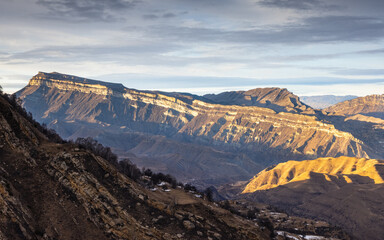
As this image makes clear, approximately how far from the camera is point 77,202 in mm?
67375

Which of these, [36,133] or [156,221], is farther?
[36,133]

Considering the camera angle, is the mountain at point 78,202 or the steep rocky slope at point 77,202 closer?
the mountain at point 78,202

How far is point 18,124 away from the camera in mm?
74688

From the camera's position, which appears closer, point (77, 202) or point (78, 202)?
point (77, 202)

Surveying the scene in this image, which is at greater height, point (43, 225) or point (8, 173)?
point (8, 173)

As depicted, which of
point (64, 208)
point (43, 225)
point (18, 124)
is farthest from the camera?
point (18, 124)

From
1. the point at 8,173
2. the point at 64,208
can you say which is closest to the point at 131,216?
the point at 64,208

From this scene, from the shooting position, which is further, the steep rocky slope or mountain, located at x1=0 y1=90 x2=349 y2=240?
the steep rocky slope

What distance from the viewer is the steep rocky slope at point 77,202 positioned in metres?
62.1

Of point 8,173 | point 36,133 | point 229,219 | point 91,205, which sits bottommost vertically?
point 229,219

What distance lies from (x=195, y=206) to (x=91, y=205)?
1891 cm

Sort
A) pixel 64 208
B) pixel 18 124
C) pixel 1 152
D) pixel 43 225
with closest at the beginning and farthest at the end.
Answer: pixel 43 225
pixel 64 208
pixel 1 152
pixel 18 124

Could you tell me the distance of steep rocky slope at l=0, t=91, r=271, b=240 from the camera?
62094 millimetres

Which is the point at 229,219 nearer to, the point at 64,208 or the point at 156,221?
the point at 156,221
